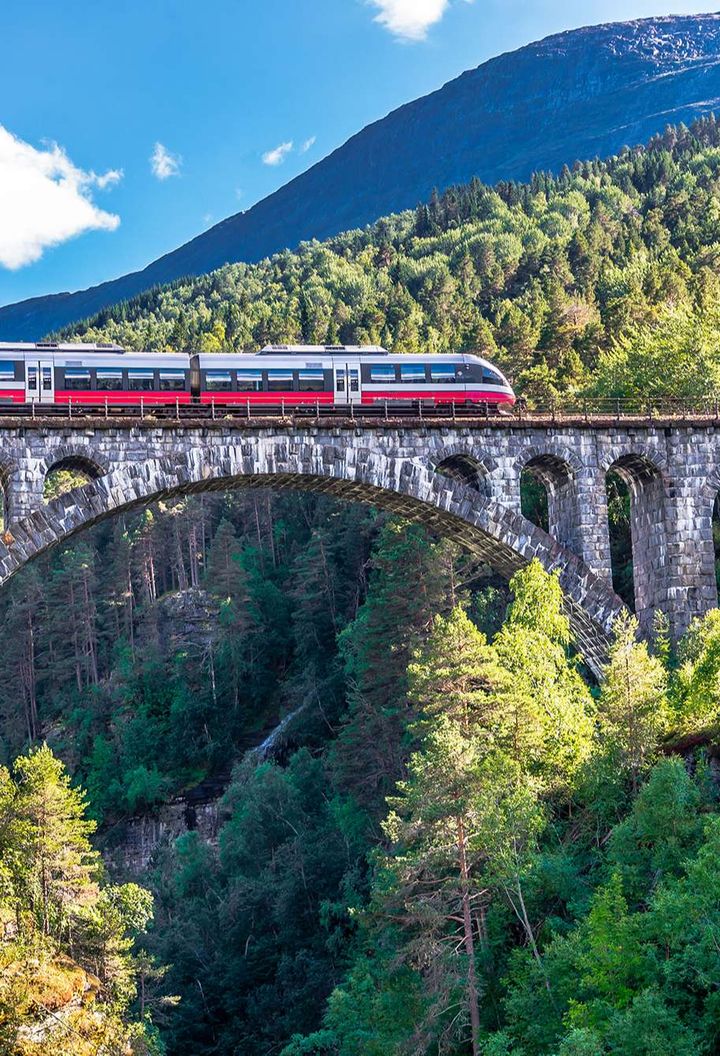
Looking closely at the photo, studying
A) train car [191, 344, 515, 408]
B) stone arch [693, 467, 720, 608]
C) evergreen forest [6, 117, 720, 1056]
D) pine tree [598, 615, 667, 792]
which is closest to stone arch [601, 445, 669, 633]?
stone arch [693, 467, 720, 608]

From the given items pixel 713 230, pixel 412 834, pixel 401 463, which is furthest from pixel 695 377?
pixel 713 230

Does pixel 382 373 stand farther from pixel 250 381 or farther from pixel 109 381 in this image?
pixel 109 381

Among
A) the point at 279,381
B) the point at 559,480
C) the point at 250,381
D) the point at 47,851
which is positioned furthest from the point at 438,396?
the point at 47,851

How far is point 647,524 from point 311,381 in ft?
41.3

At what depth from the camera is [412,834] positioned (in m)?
31.6

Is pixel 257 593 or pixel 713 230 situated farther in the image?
pixel 713 230

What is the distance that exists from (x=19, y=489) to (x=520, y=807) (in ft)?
60.0

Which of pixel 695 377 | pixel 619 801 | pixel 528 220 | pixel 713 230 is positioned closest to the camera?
pixel 619 801

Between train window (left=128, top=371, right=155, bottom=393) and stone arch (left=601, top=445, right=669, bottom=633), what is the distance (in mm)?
15268

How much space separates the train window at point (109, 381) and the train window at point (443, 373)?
10.6 metres

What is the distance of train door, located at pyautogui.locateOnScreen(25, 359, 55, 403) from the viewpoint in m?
42.4

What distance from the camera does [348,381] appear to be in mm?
45969

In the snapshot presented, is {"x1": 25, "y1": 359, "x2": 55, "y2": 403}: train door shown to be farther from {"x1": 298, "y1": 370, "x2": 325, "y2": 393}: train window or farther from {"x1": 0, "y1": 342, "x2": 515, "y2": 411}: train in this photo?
{"x1": 298, "y1": 370, "x2": 325, "y2": 393}: train window

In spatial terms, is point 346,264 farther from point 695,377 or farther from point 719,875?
point 719,875
